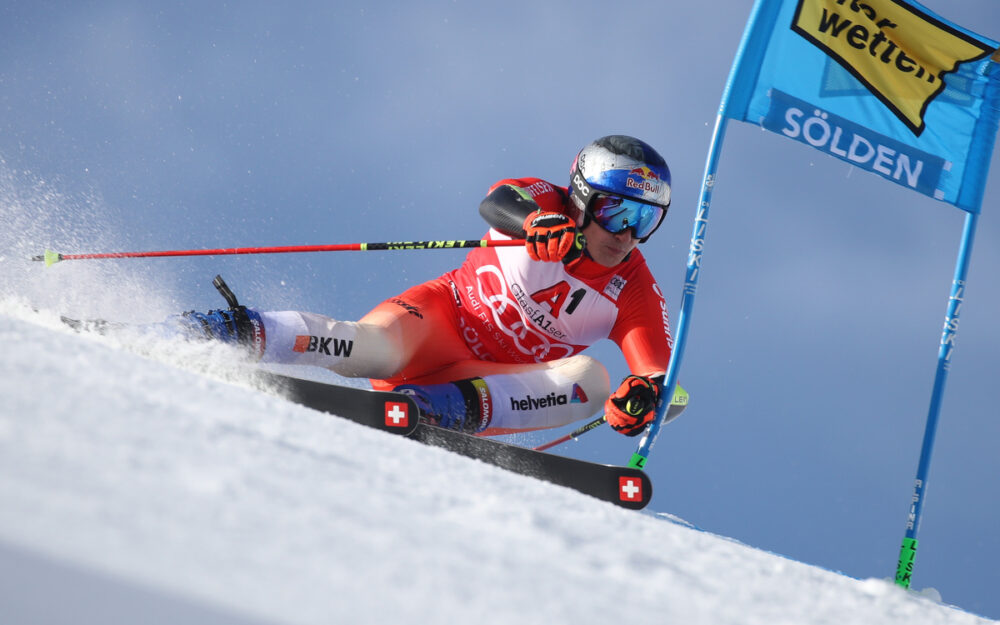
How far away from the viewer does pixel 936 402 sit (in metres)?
3.52

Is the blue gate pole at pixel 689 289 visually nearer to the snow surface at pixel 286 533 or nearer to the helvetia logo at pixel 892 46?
the helvetia logo at pixel 892 46

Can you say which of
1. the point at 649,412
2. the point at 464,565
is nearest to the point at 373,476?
the point at 464,565

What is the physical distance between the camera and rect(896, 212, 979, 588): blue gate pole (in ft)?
10.7

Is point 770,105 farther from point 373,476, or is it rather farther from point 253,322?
point 373,476

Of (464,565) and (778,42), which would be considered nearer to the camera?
(464,565)

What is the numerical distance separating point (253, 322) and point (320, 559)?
8.14ft

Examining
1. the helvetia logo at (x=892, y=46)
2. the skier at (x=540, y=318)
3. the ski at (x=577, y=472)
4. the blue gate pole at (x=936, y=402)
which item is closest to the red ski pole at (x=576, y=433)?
the skier at (x=540, y=318)

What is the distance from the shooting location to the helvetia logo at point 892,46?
3.81 metres

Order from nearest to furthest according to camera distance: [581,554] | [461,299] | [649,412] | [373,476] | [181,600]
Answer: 1. [181,600]
2. [581,554]
3. [373,476]
4. [649,412]
5. [461,299]

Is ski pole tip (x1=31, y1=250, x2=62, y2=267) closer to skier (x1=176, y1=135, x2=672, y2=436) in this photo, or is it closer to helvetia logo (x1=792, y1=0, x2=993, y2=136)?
skier (x1=176, y1=135, x2=672, y2=436)

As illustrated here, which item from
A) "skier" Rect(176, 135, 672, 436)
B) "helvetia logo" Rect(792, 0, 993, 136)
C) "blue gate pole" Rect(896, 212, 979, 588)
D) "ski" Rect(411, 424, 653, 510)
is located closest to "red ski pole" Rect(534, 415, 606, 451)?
"skier" Rect(176, 135, 672, 436)

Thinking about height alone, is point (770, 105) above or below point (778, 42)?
below

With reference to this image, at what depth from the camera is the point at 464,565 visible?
1.01 meters

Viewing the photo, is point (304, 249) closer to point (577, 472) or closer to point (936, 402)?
point (577, 472)
